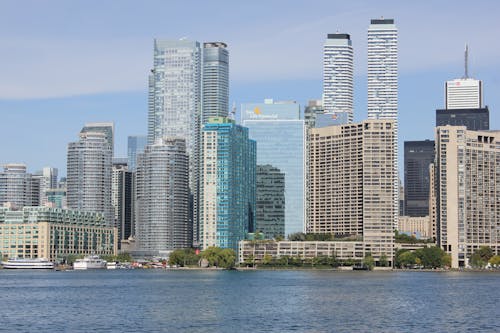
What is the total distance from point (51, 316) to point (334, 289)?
75.2m

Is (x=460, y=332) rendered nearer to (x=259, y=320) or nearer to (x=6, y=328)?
(x=259, y=320)

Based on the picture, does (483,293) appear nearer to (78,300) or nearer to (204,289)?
(204,289)

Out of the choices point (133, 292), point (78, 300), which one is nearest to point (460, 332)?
point (78, 300)

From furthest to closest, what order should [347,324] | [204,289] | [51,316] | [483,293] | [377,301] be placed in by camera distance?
[204,289]
[483,293]
[377,301]
[51,316]
[347,324]

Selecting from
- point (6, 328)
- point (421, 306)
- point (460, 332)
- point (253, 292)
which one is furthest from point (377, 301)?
point (6, 328)

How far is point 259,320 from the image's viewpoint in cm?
12369

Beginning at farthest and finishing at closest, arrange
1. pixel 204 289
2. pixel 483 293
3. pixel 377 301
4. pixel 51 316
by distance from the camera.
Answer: pixel 204 289
pixel 483 293
pixel 377 301
pixel 51 316

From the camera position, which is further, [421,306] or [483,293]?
[483,293]

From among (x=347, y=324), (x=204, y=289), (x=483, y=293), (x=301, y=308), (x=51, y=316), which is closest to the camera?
(x=347, y=324)

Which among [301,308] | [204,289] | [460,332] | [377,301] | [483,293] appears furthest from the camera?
[204,289]

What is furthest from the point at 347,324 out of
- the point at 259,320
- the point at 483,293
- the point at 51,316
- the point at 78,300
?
the point at 483,293

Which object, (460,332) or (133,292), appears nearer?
(460,332)

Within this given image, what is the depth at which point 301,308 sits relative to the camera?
14175cm

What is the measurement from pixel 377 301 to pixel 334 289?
3651cm
